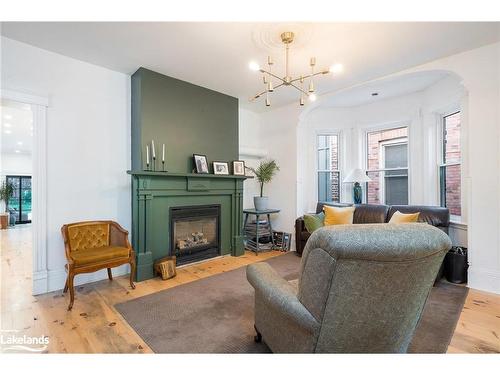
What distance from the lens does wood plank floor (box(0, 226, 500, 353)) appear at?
1829 mm

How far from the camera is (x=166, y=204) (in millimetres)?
3475

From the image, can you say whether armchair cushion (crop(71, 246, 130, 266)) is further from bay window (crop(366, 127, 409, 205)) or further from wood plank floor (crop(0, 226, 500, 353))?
bay window (crop(366, 127, 409, 205))

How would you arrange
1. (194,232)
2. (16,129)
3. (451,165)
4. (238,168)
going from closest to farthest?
(451,165)
(194,232)
(238,168)
(16,129)

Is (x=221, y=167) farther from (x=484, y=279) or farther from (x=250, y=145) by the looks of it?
(x=484, y=279)

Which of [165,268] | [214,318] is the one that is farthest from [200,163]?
[214,318]

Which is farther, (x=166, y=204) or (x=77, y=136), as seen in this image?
(x=166, y=204)

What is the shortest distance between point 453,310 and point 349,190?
275 cm

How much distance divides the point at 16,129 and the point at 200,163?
18.1 ft

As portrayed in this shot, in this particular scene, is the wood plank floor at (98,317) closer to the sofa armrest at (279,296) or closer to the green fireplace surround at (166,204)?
the green fireplace surround at (166,204)

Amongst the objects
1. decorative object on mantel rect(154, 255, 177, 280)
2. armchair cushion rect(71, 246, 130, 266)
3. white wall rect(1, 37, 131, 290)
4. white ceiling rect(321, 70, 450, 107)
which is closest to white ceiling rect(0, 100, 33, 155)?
white wall rect(1, 37, 131, 290)

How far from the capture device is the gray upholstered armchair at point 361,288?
42.6 inches

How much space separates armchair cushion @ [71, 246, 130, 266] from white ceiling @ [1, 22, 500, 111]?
2219mm

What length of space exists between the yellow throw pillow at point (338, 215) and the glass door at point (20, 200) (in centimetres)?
1033
